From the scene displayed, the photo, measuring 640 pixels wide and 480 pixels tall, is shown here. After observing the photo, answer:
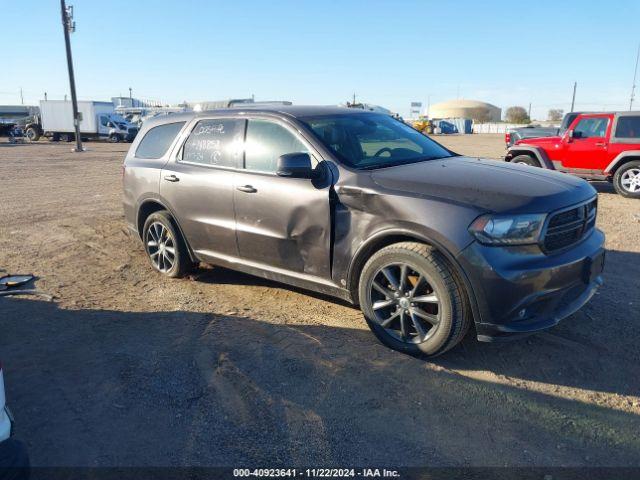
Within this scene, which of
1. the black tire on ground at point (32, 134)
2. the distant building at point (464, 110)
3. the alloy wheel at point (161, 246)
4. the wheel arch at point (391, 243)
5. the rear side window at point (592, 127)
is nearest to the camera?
the wheel arch at point (391, 243)

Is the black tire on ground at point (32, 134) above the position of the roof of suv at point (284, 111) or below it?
below

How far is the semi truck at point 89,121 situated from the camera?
3716cm

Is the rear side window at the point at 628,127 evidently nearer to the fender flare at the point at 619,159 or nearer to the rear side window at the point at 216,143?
the fender flare at the point at 619,159

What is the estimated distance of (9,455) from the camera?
2.07 metres

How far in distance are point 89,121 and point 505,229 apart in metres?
39.3

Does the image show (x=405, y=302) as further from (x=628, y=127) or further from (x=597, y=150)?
(x=628, y=127)

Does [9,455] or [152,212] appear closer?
[9,455]

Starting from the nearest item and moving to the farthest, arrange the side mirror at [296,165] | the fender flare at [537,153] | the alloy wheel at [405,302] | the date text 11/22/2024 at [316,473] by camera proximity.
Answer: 1. the date text 11/22/2024 at [316,473]
2. the alloy wheel at [405,302]
3. the side mirror at [296,165]
4. the fender flare at [537,153]


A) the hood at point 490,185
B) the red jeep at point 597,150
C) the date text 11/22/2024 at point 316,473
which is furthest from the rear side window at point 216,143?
the red jeep at point 597,150

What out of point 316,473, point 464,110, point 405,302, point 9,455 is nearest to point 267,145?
point 405,302

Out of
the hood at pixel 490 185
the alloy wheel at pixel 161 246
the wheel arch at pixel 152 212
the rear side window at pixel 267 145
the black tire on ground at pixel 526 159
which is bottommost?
the alloy wheel at pixel 161 246

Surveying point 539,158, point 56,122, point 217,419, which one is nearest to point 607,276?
point 217,419

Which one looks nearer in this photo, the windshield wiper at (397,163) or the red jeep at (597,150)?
the windshield wiper at (397,163)

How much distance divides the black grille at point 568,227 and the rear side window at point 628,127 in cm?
827
